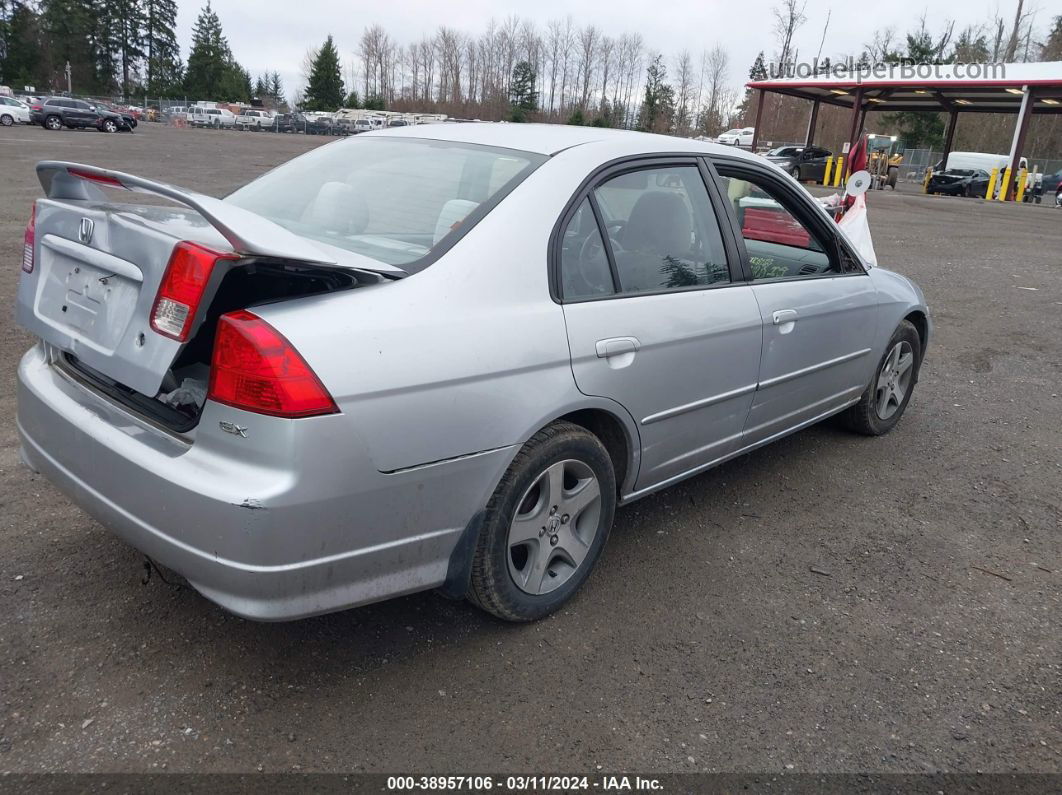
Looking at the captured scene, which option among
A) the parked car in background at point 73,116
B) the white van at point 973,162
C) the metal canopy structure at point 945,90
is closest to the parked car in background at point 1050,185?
the white van at point 973,162

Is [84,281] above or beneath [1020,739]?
above

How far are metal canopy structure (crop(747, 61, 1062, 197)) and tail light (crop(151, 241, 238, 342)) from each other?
3631 cm

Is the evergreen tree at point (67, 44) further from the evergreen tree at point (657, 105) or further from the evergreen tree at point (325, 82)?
the evergreen tree at point (657, 105)

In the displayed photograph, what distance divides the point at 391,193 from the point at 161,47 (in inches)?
4244

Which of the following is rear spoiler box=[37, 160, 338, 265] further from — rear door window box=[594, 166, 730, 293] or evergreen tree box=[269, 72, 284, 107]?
evergreen tree box=[269, 72, 284, 107]

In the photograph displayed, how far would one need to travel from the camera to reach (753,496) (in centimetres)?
416

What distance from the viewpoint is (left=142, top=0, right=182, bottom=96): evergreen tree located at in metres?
92.0

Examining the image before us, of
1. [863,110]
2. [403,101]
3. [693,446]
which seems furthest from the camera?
[403,101]

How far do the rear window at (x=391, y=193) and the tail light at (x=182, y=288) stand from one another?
58cm

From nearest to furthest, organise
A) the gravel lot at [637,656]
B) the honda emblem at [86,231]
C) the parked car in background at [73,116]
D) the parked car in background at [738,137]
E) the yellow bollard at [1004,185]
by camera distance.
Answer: the gravel lot at [637,656] < the honda emblem at [86,231] < the yellow bollard at [1004,185] < the parked car in background at [73,116] < the parked car in background at [738,137]

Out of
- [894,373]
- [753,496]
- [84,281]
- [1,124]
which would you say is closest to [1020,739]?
[753,496]

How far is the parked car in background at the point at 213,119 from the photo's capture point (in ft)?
208

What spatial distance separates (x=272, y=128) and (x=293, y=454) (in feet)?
226

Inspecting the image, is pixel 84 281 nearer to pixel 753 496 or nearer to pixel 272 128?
pixel 753 496
